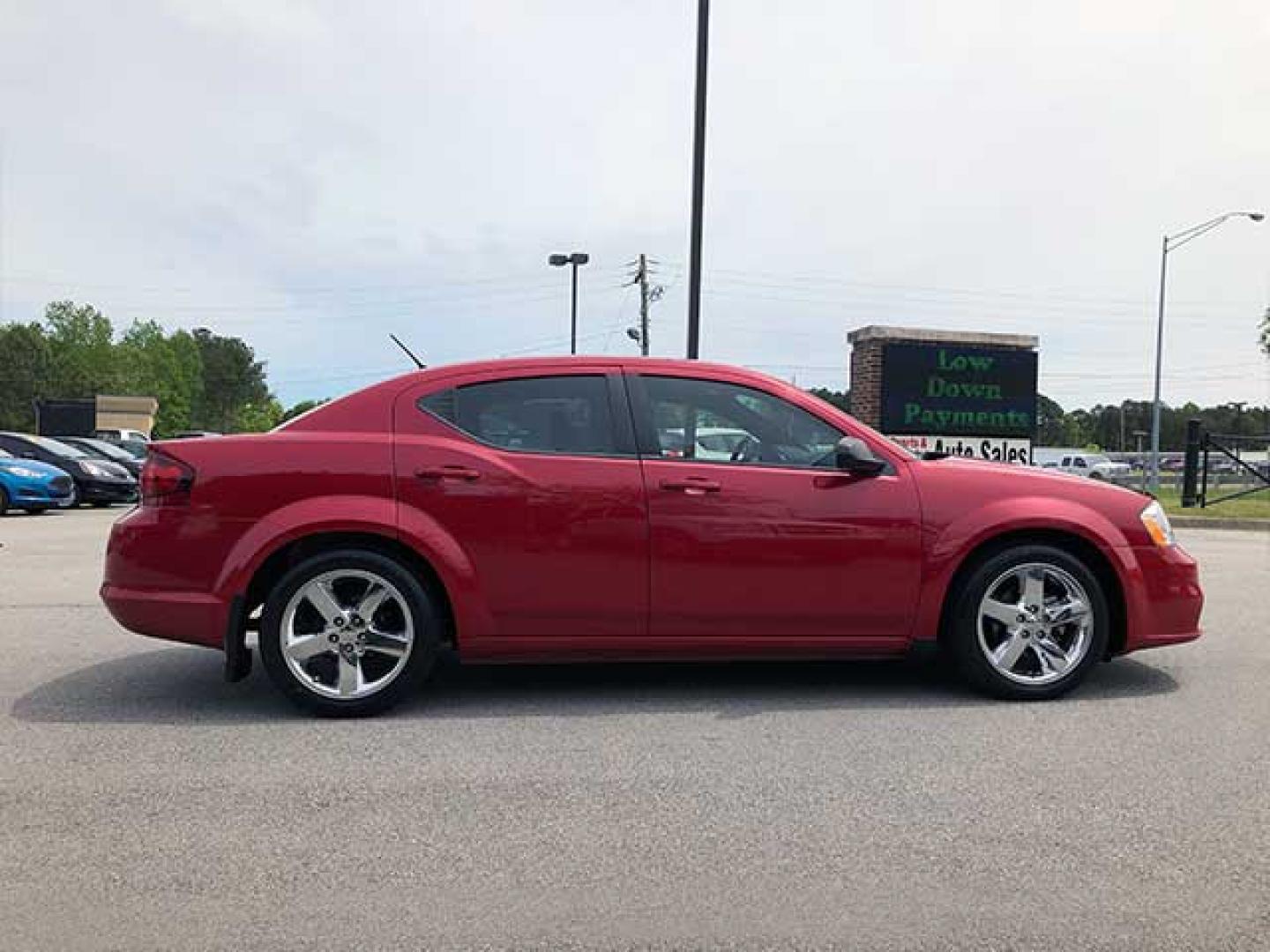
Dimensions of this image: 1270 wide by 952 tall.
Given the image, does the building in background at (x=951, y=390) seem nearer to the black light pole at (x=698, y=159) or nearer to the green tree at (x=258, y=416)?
the black light pole at (x=698, y=159)

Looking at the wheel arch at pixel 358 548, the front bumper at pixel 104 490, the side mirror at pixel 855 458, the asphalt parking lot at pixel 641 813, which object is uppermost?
the side mirror at pixel 855 458

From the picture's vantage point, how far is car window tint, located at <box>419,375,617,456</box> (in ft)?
15.7

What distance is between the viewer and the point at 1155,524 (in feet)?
16.4

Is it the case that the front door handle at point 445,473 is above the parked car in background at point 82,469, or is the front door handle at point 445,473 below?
above

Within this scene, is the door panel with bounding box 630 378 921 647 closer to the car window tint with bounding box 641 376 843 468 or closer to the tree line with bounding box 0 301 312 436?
the car window tint with bounding box 641 376 843 468

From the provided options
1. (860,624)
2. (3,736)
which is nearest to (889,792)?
(860,624)

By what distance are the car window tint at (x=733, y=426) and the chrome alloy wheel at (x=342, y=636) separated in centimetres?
143

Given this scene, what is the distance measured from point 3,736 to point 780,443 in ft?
11.8

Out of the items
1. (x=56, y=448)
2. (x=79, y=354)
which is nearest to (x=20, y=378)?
(x=79, y=354)

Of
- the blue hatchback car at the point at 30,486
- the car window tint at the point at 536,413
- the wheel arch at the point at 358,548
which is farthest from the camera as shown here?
the blue hatchback car at the point at 30,486

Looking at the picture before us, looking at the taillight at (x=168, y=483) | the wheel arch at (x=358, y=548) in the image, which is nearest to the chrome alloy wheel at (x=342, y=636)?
the wheel arch at (x=358, y=548)

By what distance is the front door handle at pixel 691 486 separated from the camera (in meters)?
4.70

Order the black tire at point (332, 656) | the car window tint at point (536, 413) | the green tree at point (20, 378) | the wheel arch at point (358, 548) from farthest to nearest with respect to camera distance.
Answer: the green tree at point (20, 378) < the car window tint at point (536, 413) < the wheel arch at point (358, 548) < the black tire at point (332, 656)

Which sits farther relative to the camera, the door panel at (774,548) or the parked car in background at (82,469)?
the parked car in background at (82,469)
